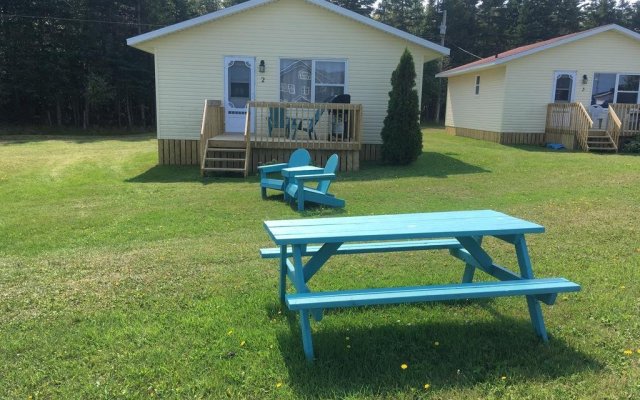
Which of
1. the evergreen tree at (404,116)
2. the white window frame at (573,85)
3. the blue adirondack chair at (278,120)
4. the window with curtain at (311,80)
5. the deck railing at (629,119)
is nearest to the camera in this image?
the evergreen tree at (404,116)

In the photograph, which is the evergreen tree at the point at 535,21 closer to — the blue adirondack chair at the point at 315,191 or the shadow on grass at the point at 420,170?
the shadow on grass at the point at 420,170

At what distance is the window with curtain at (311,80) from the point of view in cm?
1382

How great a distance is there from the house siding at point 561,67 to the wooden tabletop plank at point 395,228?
16102mm

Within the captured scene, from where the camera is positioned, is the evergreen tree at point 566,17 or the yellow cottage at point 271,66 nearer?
the yellow cottage at point 271,66

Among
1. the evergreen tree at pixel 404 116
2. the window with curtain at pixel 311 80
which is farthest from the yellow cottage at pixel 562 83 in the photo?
the window with curtain at pixel 311 80

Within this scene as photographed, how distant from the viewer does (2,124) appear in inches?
1108

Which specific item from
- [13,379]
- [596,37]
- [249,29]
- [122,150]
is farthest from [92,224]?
[596,37]

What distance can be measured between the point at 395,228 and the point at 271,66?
11.2 m

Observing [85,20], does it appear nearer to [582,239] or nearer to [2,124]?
[2,124]

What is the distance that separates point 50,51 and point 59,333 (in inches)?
1169

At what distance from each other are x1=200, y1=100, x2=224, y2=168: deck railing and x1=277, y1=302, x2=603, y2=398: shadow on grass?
8791 millimetres

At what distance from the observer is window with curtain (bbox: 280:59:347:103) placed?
1382cm

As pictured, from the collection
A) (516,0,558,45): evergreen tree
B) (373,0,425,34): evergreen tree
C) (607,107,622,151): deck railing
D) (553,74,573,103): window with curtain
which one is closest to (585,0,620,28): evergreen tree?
(516,0,558,45): evergreen tree

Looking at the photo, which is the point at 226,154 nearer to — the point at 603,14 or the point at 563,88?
the point at 563,88
